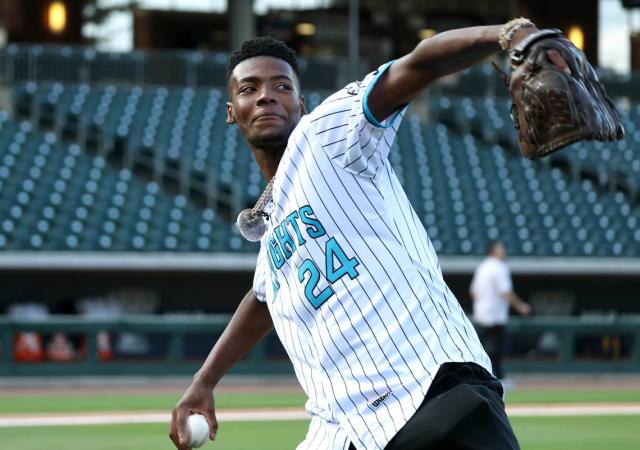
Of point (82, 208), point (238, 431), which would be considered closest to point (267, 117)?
point (238, 431)

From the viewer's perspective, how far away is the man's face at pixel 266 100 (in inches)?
121

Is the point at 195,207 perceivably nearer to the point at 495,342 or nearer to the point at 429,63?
the point at 495,342

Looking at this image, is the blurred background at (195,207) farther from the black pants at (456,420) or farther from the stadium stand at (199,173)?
the black pants at (456,420)

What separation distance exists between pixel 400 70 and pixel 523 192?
1835cm

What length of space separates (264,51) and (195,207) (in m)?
16.4

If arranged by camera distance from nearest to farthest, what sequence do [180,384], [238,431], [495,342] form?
[238,431]
[495,342]
[180,384]

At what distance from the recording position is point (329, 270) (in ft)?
9.50

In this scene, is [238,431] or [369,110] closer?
[369,110]

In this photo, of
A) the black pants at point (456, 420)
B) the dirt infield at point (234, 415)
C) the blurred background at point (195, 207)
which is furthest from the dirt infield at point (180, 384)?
the black pants at point (456, 420)

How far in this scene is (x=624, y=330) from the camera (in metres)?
16.2

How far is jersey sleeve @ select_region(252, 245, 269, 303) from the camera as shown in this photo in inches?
136

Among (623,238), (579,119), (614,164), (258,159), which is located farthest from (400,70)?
(614,164)

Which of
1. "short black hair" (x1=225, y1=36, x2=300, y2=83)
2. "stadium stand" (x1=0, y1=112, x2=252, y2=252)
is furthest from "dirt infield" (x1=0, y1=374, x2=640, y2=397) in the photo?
"short black hair" (x1=225, y1=36, x2=300, y2=83)

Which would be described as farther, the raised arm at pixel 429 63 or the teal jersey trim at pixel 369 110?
the teal jersey trim at pixel 369 110
